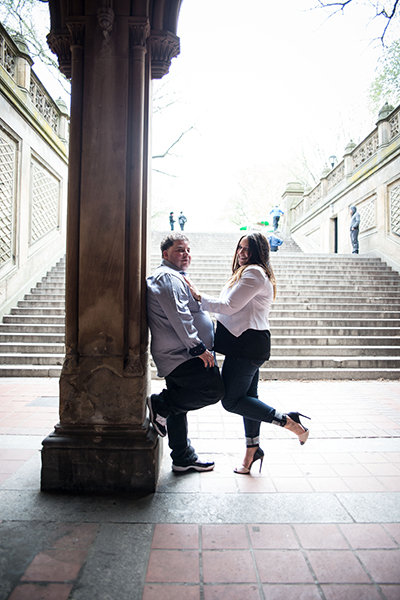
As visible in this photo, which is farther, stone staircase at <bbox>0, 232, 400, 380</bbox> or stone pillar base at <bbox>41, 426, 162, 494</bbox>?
stone staircase at <bbox>0, 232, 400, 380</bbox>

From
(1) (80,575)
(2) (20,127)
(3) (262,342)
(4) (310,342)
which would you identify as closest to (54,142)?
(2) (20,127)

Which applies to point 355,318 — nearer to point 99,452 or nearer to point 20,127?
point 99,452

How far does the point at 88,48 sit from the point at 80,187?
96 centimetres

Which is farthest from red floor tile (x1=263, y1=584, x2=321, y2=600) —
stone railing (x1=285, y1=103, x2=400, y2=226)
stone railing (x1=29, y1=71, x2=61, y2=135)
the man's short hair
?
stone railing (x1=285, y1=103, x2=400, y2=226)

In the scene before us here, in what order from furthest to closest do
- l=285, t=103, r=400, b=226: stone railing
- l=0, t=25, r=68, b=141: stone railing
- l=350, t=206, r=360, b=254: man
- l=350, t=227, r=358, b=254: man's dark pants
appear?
l=350, t=227, r=358, b=254: man's dark pants → l=350, t=206, r=360, b=254: man → l=285, t=103, r=400, b=226: stone railing → l=0, t=25, r=68, b=141: stone railing

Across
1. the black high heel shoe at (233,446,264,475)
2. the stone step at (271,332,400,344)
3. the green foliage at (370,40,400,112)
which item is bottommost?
the black high heel shoe at (233,446,264,475)

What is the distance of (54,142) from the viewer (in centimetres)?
1128

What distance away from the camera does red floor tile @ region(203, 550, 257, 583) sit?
1.68m

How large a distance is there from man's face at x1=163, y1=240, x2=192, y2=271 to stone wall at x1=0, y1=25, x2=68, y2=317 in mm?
6897

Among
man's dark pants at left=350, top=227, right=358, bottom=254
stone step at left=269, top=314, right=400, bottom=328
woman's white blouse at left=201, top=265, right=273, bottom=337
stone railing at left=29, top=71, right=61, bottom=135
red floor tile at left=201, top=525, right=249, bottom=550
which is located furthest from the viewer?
man's dark pants at left=350, top=227, right=358, bottom=254

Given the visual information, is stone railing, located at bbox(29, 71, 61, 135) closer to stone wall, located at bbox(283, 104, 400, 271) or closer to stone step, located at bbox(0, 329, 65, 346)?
stone step, located at bbox(0, 329, 65, 346)

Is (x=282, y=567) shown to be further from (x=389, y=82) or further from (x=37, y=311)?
(x=389, y=82)

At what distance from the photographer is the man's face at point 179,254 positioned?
278 centimetres

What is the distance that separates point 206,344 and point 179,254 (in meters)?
0.68
